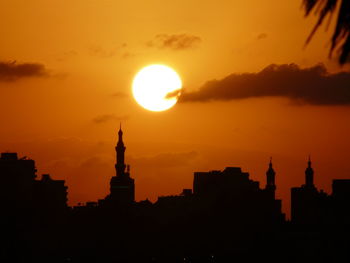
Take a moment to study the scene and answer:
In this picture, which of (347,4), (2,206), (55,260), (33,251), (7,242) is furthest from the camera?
(2,206)

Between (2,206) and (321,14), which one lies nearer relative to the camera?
(321,14)

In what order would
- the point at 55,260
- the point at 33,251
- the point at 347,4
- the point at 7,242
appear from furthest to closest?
the point at 55,260 < the point at 33,251 < the point at 7,242 < the point at 347,4

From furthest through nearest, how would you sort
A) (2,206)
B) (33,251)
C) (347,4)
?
1. (2,206)
2. (33,251)
3. (347,4)

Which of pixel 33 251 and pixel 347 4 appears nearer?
pixel 347 4

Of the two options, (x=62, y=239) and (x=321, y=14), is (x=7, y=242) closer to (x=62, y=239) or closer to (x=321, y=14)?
(x=62, y=239)

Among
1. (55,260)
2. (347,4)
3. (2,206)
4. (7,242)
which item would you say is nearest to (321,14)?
(347,4)

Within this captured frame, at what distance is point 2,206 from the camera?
621 feet

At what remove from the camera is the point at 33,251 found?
538ft

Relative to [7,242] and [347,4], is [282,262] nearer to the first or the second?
[7,242]

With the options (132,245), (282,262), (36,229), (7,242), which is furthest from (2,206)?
(282,262)

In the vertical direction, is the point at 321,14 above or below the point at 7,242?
below

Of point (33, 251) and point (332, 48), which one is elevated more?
point (33, 251)

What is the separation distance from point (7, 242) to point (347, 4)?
15085 cm

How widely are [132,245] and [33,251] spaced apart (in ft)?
119
